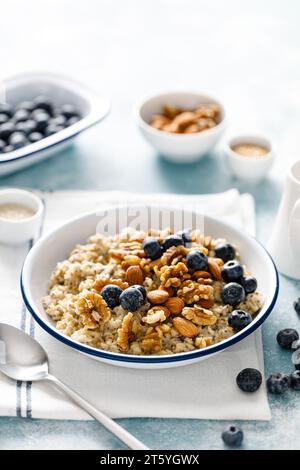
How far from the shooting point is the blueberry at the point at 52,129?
7.44 feet

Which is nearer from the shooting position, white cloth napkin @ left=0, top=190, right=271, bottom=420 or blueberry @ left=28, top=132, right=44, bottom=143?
white cloth napkin @ left=0, top=190, right=271, bottom=420

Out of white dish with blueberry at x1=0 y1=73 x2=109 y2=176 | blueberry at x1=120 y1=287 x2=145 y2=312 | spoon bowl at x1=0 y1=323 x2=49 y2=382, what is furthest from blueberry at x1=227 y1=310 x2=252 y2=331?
white dish with blueberry at x1=0 y1=73 x2=109 y2=176

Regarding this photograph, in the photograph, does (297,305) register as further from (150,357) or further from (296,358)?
(150,357)

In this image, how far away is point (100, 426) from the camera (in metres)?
1.45

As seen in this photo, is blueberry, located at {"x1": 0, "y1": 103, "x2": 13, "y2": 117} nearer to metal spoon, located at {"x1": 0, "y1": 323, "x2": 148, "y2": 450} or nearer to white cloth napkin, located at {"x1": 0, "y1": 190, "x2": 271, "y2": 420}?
white cloth napkin, located at {"x1": 0, "y1": 190, "x2": 271, "y2": 420}

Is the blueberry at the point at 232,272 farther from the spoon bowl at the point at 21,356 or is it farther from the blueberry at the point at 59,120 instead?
the blueberry at the point at 59,120

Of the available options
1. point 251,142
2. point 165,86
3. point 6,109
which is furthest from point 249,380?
point 165,86

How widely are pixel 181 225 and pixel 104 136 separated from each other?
0.72m

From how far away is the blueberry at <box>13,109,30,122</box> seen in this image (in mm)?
2342

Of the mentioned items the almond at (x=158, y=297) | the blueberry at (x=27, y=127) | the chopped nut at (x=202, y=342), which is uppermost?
the almond at (x=158, y=297)

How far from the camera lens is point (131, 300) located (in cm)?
157

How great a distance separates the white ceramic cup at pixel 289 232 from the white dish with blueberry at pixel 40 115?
0.71 m

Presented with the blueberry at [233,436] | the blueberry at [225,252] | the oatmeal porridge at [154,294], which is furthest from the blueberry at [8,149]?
the blueberry at [233,436]
